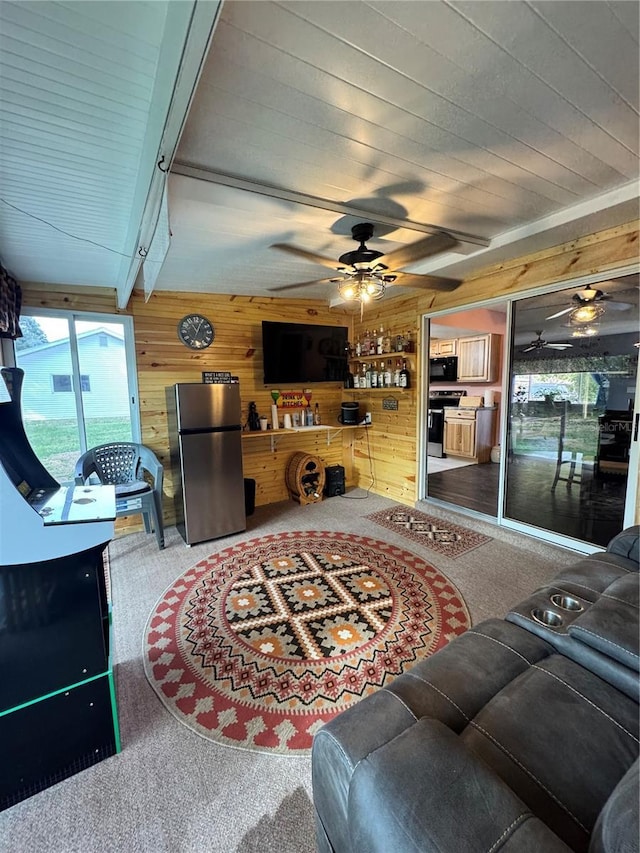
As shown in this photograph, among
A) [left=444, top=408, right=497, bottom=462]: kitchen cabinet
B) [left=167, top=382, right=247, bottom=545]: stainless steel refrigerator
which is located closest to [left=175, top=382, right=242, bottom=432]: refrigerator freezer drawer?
[left=167, top=382, right=247, bottom=545]: stainless steel refrigerator

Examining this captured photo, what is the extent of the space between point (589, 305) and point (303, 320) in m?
2.93

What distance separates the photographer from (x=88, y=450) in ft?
11.0

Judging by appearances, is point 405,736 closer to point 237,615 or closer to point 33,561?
point 33,561

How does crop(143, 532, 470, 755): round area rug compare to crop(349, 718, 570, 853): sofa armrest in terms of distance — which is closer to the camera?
crop(349, 718, 570, 853): sofa armrest

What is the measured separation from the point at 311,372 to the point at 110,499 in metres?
3.04

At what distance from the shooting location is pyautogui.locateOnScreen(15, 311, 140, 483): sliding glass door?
321 centimetres

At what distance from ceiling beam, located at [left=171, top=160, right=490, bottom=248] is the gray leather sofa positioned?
2.18m

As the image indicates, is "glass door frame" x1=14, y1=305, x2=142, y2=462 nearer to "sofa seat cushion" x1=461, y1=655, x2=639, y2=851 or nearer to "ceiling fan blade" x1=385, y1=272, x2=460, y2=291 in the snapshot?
"ceiling fan blade" x1=385, y1=272, x2=460, y2=291

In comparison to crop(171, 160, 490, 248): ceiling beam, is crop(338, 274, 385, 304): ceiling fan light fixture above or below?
below

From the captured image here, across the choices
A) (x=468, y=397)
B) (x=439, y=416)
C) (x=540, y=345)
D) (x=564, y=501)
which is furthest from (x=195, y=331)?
(x=468, y=397)

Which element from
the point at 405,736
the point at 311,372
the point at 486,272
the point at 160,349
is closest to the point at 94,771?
the point at 405,736

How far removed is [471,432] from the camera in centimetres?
628

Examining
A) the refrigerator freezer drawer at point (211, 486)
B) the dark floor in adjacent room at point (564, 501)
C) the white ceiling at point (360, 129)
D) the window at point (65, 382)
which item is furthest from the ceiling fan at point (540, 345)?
the window at point (65, 382)

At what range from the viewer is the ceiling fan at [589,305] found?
261cm
